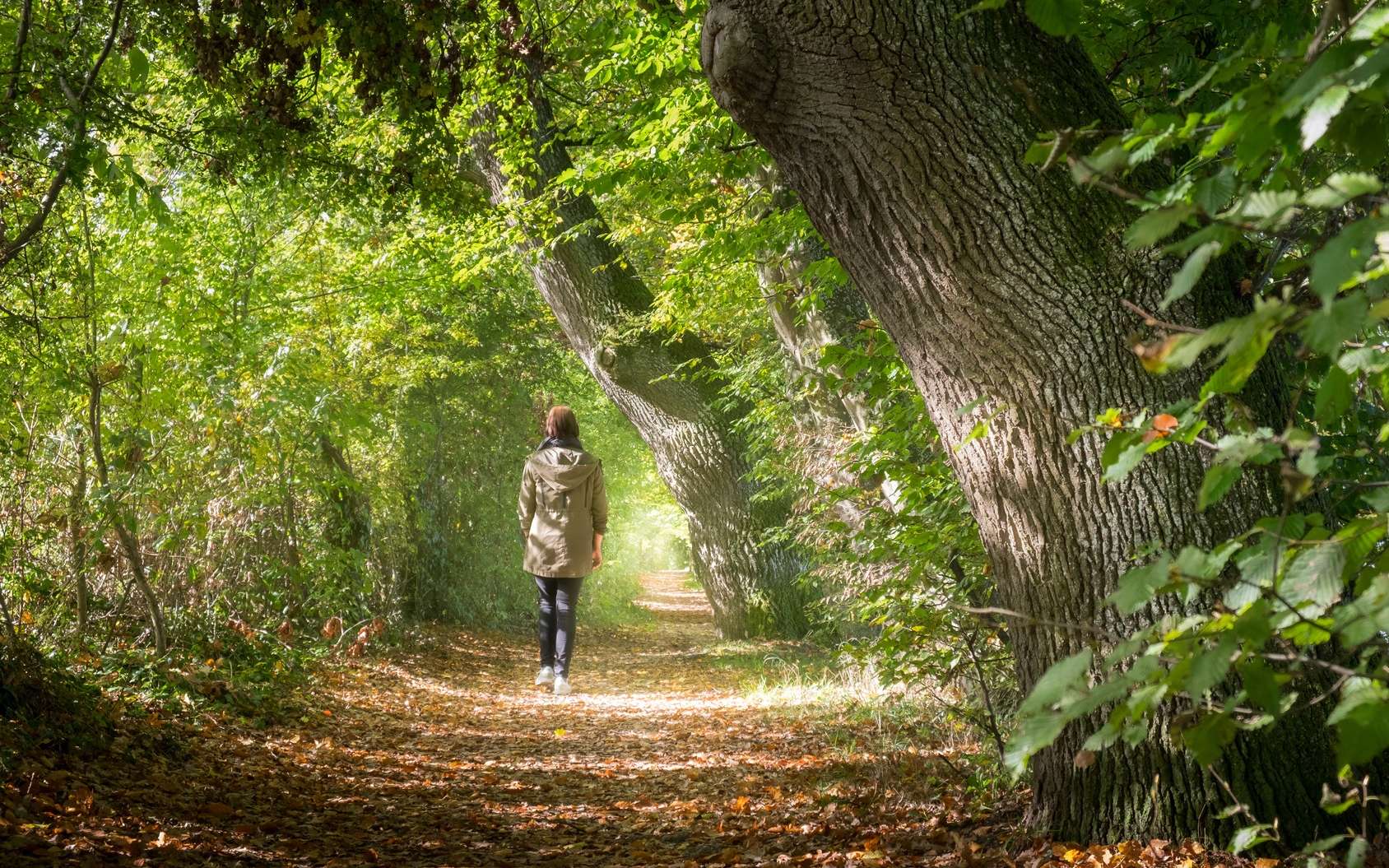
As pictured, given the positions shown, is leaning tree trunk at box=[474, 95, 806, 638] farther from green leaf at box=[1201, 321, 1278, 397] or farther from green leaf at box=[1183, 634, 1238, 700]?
green leaf at box=[1183, 634, 1238, 700]

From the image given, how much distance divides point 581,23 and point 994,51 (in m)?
6.87

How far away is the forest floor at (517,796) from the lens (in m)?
3.69

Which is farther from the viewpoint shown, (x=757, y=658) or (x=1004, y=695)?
(x=757, y=658)

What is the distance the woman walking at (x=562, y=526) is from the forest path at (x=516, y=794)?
0.82 metres

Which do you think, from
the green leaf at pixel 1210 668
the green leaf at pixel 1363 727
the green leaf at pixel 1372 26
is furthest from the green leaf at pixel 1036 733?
the green leaf at pixel 1372 26

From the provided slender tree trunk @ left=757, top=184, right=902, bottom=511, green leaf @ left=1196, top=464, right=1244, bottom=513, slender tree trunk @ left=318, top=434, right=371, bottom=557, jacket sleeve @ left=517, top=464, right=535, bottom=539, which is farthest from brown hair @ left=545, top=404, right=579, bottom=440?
green leaf @ left=1196, top=464, right=1244, bottom=513

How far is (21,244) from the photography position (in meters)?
4.30

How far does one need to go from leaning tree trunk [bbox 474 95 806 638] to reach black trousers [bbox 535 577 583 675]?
2.70 metres

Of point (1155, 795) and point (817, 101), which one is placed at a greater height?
point (817, 101)

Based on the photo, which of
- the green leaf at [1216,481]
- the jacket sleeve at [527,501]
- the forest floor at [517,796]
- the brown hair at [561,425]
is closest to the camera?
the green leaf at [1216,481]

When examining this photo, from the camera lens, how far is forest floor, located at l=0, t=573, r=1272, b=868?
369 centimetres

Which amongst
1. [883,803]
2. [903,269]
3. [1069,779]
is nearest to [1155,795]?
[1069,779]

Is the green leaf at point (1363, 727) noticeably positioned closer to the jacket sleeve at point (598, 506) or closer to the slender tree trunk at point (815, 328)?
the slender tree trunk at point (815, 328)

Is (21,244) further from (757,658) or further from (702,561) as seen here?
(702,561)
